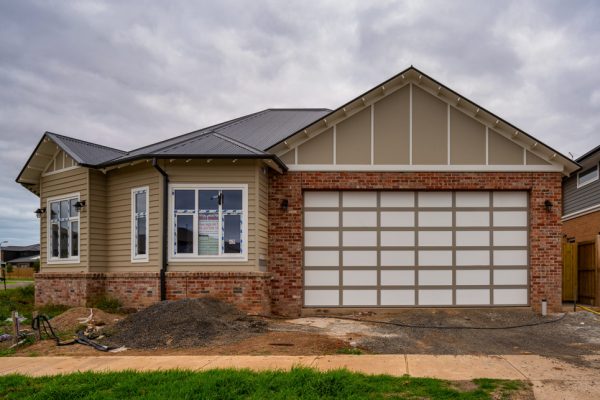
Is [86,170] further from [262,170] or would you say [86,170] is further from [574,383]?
[574,383]

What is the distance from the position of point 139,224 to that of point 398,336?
7.15 metres

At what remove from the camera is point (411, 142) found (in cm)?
1334

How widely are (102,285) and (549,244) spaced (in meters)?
11.8

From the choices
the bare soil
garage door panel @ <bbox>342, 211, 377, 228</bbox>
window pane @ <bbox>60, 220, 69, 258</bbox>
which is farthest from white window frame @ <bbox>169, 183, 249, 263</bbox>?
window pane @ <bbox>60, 220, 69, 258</bbox>

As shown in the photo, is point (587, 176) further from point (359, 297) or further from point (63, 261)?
point (63, 261)

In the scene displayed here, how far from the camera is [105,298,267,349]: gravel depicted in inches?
371

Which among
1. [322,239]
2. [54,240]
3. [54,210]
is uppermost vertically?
[54,210]

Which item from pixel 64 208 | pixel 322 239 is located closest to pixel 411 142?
pixel 322 239

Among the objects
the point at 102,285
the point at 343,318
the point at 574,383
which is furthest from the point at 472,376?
the point at 102,285

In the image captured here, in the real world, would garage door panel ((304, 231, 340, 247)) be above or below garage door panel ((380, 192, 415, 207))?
below

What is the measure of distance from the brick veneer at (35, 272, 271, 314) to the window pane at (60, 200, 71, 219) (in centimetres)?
202

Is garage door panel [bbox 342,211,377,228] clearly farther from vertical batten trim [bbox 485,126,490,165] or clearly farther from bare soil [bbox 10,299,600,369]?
vertical batten trim [bbox 485,126,490,165]

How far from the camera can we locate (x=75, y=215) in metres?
14.3

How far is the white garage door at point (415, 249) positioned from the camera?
43.9 feet
